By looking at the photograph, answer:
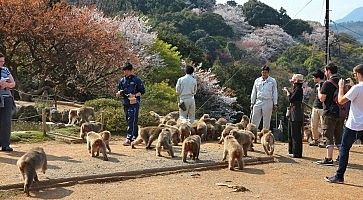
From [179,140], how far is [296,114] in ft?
9.01

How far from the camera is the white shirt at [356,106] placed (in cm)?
791

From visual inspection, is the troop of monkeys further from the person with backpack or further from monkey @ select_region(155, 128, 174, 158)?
the person with backpack

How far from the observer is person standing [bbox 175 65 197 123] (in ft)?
41.2

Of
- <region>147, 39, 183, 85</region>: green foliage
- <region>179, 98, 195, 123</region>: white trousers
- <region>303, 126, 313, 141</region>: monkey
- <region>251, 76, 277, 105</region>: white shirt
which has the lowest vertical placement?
<region>303, 126, 313, 141</region>: monkey

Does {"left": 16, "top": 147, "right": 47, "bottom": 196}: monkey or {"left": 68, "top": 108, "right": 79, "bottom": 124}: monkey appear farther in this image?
{"left": 68, "top": 108, "right": 79, "bottom": 124}: monkey

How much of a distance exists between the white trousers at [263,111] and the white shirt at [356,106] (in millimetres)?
4063

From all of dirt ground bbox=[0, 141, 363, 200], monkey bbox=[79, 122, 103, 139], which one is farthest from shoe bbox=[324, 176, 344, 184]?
monkey bbox=[79, 122, 103, 139]

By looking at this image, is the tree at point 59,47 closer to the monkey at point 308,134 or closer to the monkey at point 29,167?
the monkey at point 308,134

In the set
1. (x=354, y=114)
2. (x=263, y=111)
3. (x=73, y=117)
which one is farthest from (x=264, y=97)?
(x=73, y=117)

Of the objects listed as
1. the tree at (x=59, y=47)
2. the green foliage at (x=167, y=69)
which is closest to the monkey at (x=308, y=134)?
the tree at (x=59, y=47)

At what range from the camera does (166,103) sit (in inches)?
846

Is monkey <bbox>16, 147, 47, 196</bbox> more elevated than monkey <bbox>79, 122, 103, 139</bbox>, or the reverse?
monkey <bbox>79, 122, 103, 139</bbox>

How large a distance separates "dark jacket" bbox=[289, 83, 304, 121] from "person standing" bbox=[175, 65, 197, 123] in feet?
9.33

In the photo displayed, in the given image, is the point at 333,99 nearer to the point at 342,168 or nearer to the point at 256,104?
the point at 342,168
